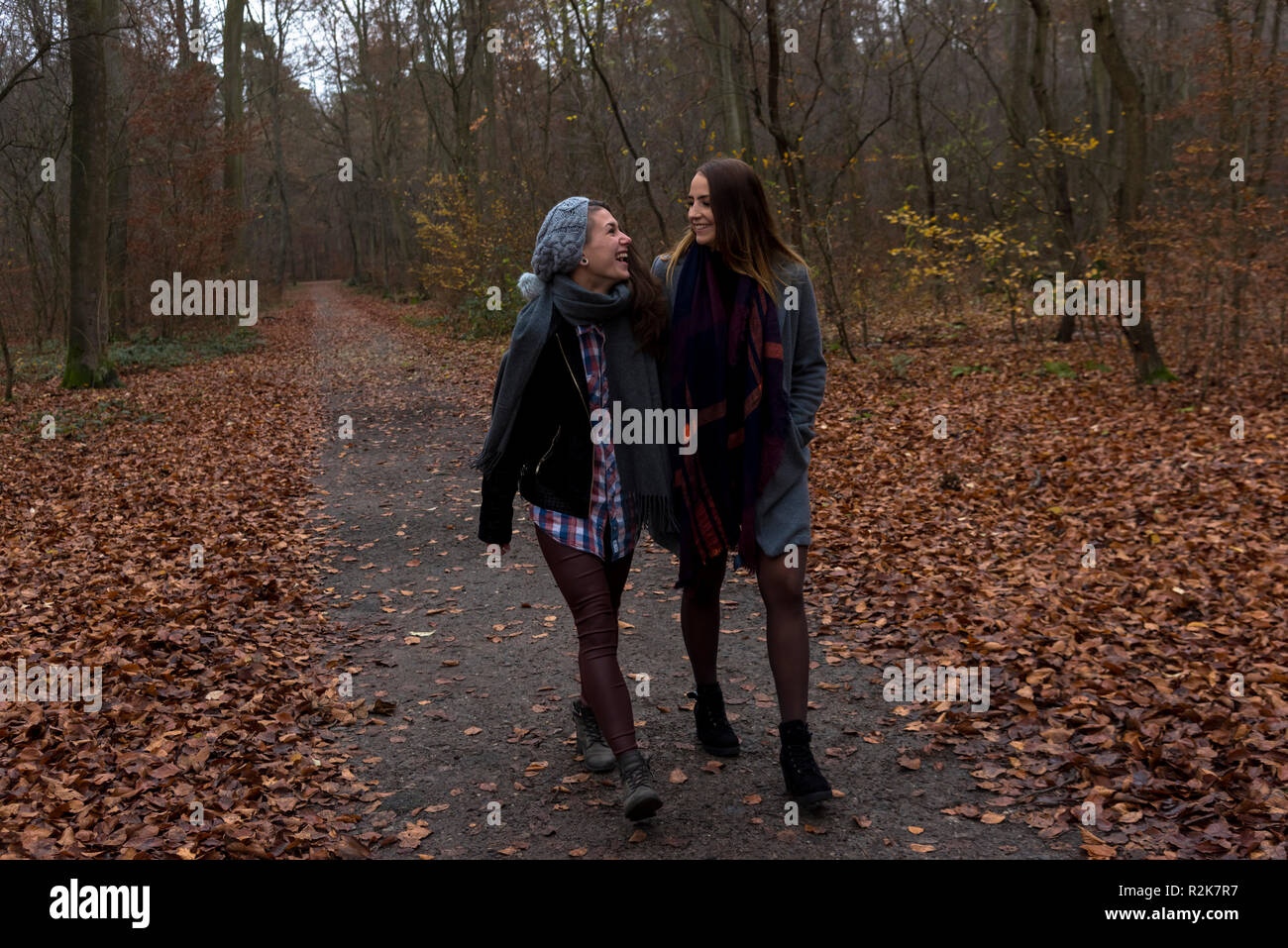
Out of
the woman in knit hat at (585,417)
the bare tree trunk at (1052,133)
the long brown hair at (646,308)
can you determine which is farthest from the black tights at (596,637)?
the bare tree trunk at (1052,133)

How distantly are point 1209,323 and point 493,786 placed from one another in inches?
427

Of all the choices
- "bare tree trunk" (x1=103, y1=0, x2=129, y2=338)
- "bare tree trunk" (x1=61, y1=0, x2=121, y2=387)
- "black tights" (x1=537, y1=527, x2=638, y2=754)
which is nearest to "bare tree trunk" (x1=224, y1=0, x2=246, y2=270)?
"bare tree trunk" (x1=103, y1=0, x2=129, y2=338)

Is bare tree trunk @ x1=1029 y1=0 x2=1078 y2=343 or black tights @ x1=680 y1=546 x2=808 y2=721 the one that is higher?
bare tree trunk @ x1=1029 y1=0 x2=1078 y2=343

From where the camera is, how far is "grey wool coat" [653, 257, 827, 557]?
3.59 m

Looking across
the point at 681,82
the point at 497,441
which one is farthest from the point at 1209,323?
the point at 681,82

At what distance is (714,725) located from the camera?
423 centimetres

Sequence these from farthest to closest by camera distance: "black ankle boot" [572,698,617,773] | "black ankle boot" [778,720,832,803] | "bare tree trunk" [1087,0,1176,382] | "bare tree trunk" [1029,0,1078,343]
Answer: "bare tree trunk" [1029,0,1078,343], "bare tree trunk" [1087,0,1176,382], "black ankle boot" [572,698,617,773], "black ankle boot" [778,720,832,803]

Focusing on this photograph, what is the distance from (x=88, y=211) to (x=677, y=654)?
14.8 meters

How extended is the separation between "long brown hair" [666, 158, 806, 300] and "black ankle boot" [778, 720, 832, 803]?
1573 mm

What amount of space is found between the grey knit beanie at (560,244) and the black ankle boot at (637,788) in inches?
65.9

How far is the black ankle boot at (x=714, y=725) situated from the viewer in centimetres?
421

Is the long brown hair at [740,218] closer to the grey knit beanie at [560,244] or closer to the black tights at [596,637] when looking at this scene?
the grey knit beanie at [560,244]

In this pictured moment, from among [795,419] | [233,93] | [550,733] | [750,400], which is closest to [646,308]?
[750,400]

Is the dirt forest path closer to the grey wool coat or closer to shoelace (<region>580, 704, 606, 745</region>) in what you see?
shoelace (<region>580, 704, 606, 745</region>)
